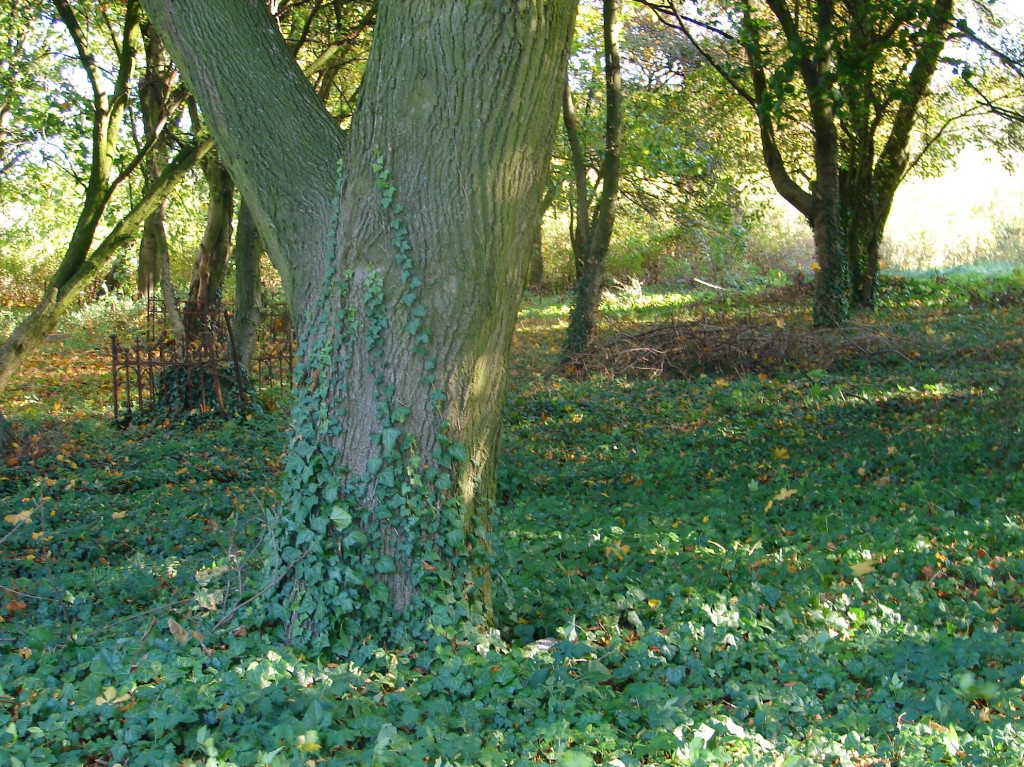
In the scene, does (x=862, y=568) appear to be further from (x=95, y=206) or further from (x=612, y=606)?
(x=95, y=206)

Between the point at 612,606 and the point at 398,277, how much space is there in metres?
2.20

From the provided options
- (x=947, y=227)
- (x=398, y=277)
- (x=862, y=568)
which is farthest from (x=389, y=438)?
(x=947, y=227)

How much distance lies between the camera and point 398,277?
3994mm

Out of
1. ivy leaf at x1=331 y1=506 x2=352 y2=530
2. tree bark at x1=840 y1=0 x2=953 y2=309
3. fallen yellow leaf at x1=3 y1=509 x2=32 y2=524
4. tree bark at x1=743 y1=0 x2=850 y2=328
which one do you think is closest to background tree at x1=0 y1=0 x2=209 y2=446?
fallen yellow leaf at x1=3 y1=509 x2=32 y2=524

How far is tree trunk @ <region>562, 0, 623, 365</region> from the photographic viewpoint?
43.3 feet

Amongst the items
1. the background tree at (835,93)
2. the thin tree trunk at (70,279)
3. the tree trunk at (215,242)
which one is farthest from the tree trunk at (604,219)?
the thin tree trunk at (70,279)

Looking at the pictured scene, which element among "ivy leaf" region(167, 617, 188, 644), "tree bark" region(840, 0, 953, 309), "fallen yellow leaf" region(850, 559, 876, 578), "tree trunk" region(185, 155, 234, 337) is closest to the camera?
"ivy leaf" region(167, 617, 188, 644)

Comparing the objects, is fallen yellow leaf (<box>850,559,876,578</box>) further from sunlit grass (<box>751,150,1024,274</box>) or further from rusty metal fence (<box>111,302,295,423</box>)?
sunlit grass (<box>751,150,1024,274</box>)

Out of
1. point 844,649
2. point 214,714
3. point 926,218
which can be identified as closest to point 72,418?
point 214,714

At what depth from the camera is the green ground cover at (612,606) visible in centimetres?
331

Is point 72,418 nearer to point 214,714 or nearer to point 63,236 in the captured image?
point 214,714

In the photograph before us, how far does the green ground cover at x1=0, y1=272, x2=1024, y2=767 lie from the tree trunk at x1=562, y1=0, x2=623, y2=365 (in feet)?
12.4

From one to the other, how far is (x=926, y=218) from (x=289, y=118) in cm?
2963

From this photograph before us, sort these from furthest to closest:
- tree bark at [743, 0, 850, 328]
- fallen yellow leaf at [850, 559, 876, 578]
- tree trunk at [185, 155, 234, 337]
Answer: tree bark at [743, 0, 850, 328]
tree trunk at [185, 155, 234, 337]
fallen yellow leaf at [850, 559, 876, 578]
